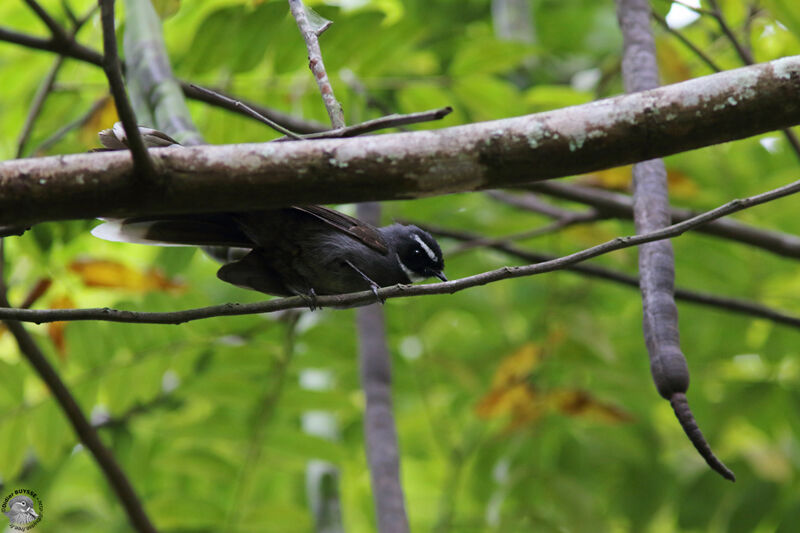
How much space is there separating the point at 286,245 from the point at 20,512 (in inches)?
76.1

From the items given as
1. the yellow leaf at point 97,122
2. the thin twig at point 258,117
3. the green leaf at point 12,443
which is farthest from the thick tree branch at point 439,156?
the yellow leaf at point 97,122

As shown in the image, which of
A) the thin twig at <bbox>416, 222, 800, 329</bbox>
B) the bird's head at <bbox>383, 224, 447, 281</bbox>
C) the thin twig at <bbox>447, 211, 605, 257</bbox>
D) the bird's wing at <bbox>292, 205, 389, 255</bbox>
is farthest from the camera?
the thin twig at <bbox>447, 211, 605, 257</bbox>

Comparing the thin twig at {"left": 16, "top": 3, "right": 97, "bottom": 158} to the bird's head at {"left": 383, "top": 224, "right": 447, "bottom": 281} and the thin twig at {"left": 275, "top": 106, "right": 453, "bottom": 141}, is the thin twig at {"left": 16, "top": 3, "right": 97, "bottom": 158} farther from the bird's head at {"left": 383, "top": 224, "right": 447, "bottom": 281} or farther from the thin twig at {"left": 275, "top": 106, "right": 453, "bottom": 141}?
the thin twig at {"left": 275, "top": 106, "right": 453, "bottom": 141}

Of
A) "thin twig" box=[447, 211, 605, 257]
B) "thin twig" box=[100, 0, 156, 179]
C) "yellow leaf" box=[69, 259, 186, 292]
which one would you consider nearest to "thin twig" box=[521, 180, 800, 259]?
"thin twig" box=[447, 211, 605, 257]

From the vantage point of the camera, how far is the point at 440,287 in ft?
7.24

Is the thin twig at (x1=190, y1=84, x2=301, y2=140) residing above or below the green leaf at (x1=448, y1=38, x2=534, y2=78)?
below

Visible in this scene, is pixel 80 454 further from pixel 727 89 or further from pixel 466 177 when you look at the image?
pixel 727 89

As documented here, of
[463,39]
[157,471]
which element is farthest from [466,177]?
[157,471]

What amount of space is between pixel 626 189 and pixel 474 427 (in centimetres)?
169

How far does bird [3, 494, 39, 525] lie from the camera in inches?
160

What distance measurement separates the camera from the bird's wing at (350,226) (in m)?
3.68

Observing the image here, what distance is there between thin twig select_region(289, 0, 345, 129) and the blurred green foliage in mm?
1421

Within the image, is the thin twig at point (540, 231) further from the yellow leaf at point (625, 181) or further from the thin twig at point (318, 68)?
the thin twig at point (318, 68)

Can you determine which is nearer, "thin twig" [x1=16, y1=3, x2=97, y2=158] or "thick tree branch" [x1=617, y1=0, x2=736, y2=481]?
"thick tree branch" [x1=617, y1=0, x2=736, y2=481]
